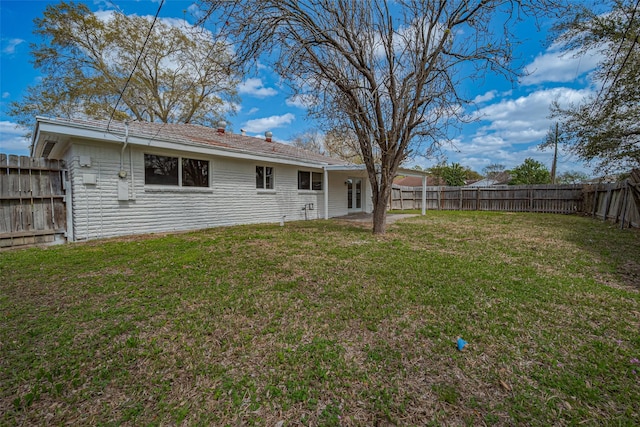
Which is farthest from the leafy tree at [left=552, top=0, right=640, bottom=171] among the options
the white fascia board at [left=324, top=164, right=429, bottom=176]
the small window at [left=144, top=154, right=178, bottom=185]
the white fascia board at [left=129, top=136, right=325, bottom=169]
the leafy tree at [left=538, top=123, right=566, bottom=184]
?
the small window at [left=144, top=154, right=178, bottom=185]

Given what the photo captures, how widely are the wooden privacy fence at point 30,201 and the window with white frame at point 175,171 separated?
1852mm


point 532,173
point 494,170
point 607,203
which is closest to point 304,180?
point 607,203

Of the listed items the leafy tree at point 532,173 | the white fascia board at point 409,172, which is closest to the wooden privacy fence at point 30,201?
the white fascia board at point 409,172

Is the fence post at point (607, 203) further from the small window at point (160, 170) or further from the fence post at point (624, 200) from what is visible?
the small window at point (160, 170)

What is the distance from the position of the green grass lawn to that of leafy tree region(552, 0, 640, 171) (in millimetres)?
6836

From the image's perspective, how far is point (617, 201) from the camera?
10.2 m

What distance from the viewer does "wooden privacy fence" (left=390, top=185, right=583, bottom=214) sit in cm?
1577

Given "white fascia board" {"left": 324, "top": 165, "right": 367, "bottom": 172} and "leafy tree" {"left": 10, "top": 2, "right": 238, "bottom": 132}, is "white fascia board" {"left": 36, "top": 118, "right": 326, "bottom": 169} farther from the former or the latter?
"leafy tree" {"left": 10, "top": 2, "right": 238, "bottom": 132}

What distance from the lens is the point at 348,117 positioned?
727 cm

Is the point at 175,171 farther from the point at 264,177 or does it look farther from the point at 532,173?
the point at 532,173

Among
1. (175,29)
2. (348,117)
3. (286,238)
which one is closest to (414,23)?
(348,117)

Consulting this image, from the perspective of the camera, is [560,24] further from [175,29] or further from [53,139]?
[175,29]

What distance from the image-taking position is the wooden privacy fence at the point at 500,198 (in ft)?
51.8

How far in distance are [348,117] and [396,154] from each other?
1.56m
